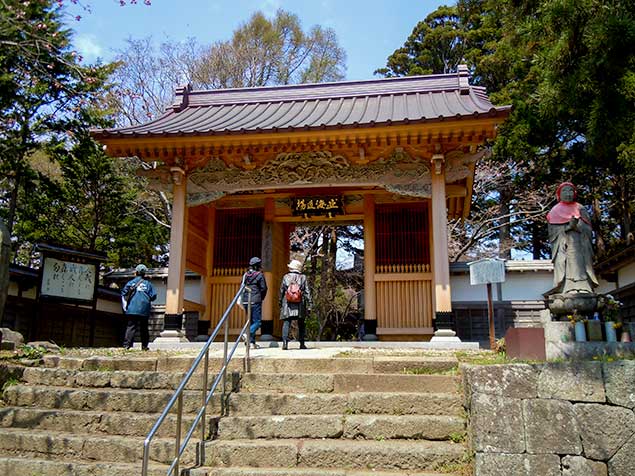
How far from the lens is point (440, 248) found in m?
8.65

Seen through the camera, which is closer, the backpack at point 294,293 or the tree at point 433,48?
the backpack at point 294,293

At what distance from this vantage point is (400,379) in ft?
17.5

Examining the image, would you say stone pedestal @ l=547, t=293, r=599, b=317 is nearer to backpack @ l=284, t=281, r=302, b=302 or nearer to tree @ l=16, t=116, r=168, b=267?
backpack @ l=284, t=281, r=302, b=302

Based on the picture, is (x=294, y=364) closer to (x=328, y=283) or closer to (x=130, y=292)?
(x=130, y=292)

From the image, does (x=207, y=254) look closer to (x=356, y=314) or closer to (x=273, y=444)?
(x=273, y=444)

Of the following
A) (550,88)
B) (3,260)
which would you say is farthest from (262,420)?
(550,88)

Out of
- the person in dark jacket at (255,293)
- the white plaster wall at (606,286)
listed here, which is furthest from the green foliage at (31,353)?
the white plaster wall at (606,286)

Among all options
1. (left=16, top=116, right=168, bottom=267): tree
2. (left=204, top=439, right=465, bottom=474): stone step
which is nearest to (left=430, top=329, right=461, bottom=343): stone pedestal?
(left=204, top=439, right=465, bottom=474): stone step

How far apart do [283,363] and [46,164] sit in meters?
17.0

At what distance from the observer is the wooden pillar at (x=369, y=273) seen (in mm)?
10102

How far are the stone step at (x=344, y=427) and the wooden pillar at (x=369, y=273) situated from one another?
5270 mm

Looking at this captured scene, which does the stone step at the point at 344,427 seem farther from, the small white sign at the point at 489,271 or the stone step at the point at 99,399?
the small white sign at the point at 489,271

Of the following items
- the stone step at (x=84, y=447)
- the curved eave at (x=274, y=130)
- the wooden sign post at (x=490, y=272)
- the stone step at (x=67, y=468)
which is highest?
the curved eave at (x=274, y=130)

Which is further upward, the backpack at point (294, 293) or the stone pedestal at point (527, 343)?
the backpack at point (294, 293)
